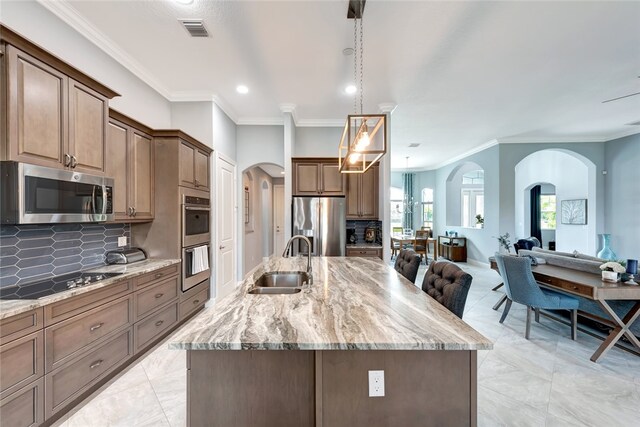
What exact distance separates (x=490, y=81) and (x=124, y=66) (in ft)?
14.6

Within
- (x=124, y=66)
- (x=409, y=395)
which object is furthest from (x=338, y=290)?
(x=124, y=66)

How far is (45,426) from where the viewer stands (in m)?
1.62

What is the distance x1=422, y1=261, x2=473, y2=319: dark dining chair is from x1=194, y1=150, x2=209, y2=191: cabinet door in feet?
9.78

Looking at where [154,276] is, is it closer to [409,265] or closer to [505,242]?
[409,265]

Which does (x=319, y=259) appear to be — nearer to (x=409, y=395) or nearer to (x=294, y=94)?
(x=409, y=395)

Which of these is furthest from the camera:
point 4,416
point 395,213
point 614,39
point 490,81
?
point 395,213

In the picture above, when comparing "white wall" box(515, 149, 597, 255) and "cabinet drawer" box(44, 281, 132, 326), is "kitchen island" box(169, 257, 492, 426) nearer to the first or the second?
"cabinet drawer" box(44, 281, 132, 326)

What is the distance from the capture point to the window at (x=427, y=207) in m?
9.31

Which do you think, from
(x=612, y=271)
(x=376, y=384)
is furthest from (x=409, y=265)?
(x=612, y=271)

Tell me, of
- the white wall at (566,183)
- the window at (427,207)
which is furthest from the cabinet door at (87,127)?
the window at (427,207)

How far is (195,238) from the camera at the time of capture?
329 cm

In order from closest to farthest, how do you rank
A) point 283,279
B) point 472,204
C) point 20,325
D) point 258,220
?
point 20,325
point 283,279
point 258,220
point 472,204

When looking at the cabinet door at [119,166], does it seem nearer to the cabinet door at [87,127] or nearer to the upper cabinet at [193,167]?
the cabinet door at [87,127]

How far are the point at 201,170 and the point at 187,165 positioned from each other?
0.35 meters
